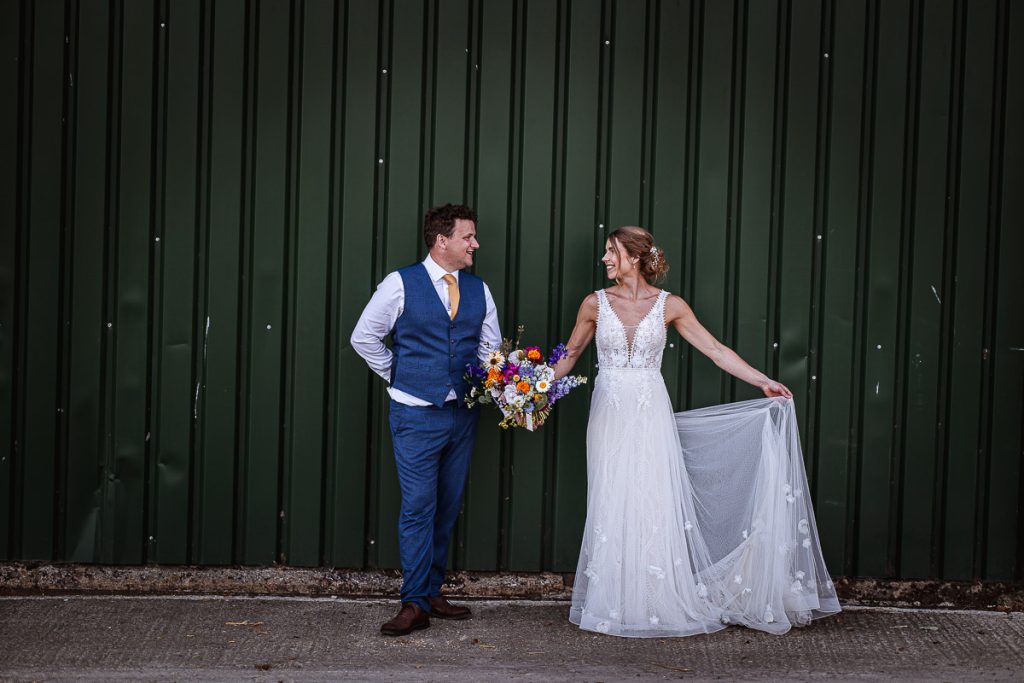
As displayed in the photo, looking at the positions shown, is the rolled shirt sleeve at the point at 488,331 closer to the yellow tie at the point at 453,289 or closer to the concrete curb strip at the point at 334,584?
the yellow tie at the point at 453,289

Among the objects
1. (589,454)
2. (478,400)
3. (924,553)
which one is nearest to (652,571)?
(589,454)

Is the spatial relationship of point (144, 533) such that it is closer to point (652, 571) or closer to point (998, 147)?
point (652, 571)

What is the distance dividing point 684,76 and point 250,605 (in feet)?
11.7

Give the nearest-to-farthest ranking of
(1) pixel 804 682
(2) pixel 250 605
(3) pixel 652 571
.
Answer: (1) pixel 804 682 → (3) pixel 652 571 → (2) pixel 250 605

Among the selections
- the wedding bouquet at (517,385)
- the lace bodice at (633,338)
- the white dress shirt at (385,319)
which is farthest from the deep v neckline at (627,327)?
the white dress shirt at (385,319)

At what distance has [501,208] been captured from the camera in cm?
531

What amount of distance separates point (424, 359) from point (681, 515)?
4.67 ft

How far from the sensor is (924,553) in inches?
210

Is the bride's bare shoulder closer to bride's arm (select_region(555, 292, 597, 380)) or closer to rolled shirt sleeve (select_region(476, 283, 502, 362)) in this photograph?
bride's arm (select_region(555, 292, 597, 380))

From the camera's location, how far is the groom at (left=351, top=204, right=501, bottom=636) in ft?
15.4

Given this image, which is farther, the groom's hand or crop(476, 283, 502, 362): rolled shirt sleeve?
crop(476, 283, 502, 362): rolled shirt sleeve

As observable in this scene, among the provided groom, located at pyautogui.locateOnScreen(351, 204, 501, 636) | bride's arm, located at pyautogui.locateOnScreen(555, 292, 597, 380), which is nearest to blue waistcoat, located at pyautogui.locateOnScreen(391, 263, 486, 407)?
groom, located at pyautogui.locateOnScreen(351, 204, 501, 636)

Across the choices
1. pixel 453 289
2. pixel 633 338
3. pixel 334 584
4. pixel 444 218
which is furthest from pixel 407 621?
pixel 444 218

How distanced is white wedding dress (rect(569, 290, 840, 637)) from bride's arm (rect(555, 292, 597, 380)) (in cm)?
7
